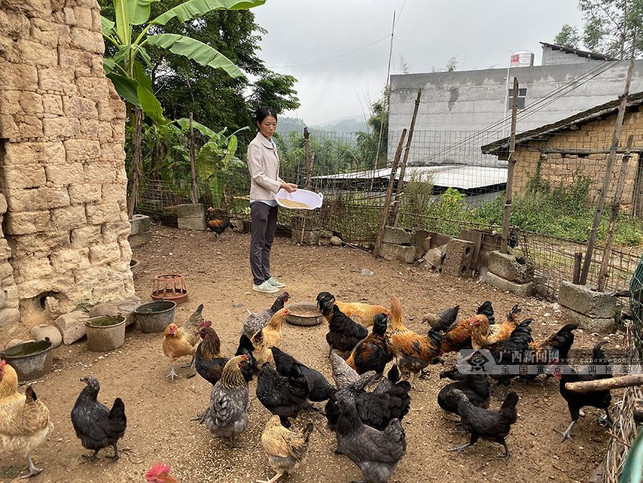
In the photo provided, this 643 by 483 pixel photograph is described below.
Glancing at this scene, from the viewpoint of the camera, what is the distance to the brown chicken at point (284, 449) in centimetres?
294

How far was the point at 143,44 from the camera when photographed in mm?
7055

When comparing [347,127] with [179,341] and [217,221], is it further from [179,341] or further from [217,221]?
[179,341]

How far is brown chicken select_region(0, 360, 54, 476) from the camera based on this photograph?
2947 mm

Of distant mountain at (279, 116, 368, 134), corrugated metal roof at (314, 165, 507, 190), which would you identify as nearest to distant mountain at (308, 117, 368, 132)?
distant mountain at (279, 116, 368, 134)

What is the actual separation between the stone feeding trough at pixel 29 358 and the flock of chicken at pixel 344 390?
106 centimetres

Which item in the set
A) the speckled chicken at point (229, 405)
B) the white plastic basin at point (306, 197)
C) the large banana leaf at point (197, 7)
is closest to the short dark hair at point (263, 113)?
the white plastic basin at point (306, 197)

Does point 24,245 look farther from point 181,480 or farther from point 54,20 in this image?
point 181,480

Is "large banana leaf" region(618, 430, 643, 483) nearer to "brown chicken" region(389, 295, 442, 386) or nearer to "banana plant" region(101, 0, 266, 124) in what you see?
"brown chicken" region(389, 295, 442, 386)

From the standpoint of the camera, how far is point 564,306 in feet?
18.6

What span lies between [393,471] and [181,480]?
5.06ft

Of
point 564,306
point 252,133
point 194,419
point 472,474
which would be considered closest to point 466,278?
point 564,306

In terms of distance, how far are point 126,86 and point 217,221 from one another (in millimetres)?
4016

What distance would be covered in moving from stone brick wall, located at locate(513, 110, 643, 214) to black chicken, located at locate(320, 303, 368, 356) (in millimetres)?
9288

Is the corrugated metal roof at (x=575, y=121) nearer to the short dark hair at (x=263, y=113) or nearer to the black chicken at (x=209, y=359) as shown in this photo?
the short dark hair at (x=263, y=113)
